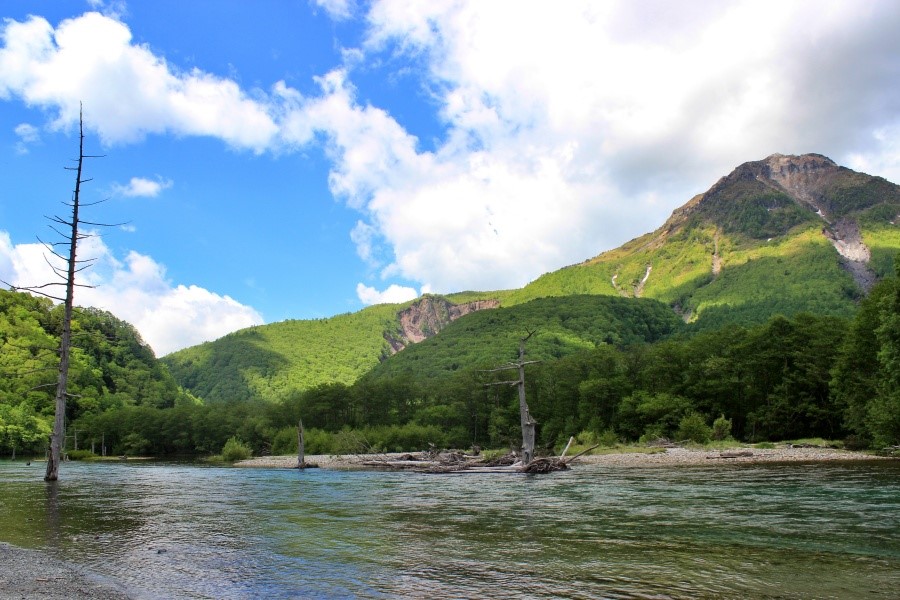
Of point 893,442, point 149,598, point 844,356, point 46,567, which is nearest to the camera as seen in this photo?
point 149,598

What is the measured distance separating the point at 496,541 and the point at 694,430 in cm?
5655

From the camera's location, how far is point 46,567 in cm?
1035

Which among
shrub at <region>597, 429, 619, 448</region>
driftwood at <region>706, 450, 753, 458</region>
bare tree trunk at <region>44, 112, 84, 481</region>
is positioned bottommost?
shrub at <region>597, 429, 619, 448</region>

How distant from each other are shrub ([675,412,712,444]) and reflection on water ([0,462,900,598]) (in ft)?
124

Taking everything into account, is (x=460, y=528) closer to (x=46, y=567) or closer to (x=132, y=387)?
(x=46, y=567)

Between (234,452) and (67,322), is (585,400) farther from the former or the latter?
(67,322)

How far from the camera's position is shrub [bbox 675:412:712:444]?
62188 mm

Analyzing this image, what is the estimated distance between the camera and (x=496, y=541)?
13703 mm

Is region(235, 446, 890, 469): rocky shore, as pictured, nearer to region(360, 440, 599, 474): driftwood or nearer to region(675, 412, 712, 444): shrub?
region(360, 440, 599, 474): driftwood

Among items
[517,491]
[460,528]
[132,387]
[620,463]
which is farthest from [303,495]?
[132,387]

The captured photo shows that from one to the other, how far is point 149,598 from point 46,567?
3.41 m

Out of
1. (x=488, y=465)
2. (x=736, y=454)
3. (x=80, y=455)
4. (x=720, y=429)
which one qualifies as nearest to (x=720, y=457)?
(x=736, y=454)

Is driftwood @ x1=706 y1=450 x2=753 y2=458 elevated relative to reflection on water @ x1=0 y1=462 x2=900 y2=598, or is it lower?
lower

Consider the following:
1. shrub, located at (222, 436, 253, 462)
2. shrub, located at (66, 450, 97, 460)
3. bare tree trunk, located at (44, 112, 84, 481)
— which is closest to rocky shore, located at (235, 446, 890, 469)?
bare tree trunk, located at (44, 112, 84, 481)
